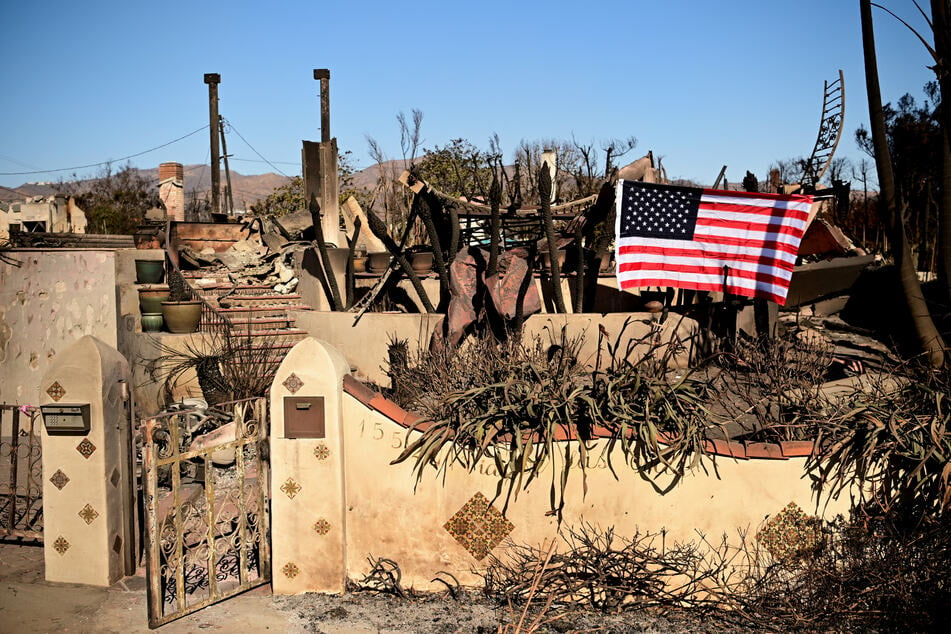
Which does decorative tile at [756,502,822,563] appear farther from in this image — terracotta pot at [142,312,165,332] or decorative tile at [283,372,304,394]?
terracotta pot at [142,312,165,332]

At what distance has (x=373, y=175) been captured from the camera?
12888 cm

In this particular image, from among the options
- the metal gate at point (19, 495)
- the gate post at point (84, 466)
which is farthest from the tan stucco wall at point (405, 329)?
the gate post at point (84, 466)

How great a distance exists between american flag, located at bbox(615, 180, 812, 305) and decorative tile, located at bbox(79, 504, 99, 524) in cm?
659

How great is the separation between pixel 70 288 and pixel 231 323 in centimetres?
358

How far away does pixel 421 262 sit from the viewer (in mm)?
14844

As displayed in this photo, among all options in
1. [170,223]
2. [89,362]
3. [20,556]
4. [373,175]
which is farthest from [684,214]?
[373,175]

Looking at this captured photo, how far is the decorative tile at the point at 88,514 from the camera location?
5.96 meters

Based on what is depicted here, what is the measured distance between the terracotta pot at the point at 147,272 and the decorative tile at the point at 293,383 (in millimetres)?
11568

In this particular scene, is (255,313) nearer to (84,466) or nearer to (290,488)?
(84,466)

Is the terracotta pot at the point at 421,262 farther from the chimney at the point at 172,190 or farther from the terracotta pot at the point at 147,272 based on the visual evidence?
the chimney at the point at 172,190

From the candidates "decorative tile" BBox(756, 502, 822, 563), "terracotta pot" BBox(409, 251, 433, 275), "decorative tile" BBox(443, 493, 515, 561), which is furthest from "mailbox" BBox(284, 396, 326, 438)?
"terracotta pot" BBox(409, 251, 433, 275)

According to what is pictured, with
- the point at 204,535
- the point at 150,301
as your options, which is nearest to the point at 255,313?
the point at 150,301

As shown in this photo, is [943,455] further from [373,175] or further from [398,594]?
[373,175]

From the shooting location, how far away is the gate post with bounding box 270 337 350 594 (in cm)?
577
